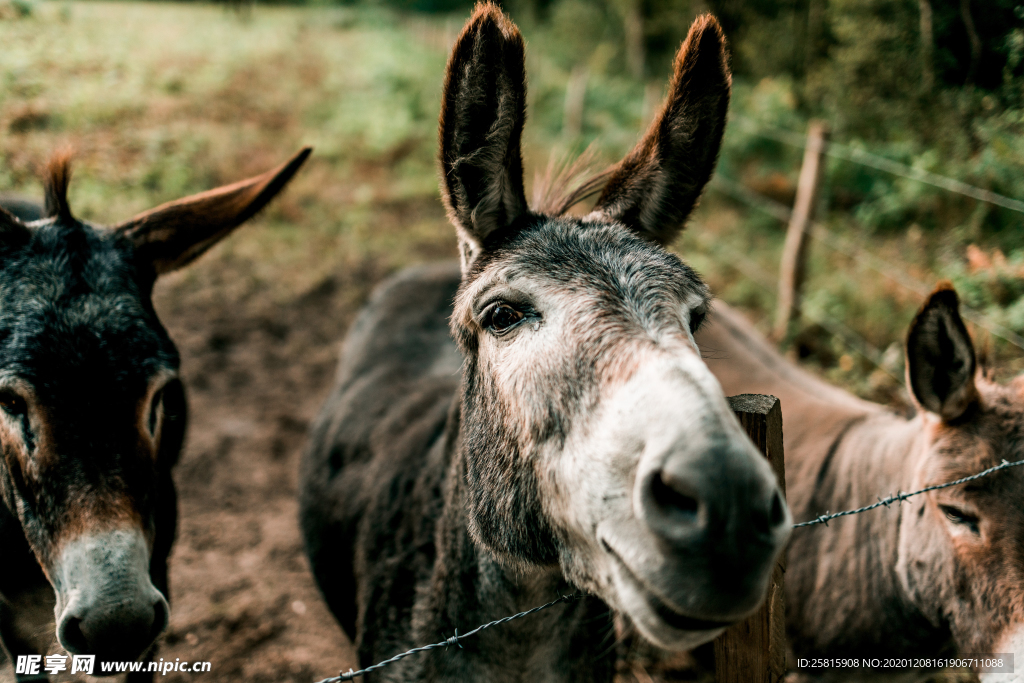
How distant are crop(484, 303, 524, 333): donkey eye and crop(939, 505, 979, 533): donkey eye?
2079 millimetres

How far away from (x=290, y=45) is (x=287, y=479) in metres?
14.5

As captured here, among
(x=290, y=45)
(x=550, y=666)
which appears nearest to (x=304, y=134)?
(x=290, y=45)

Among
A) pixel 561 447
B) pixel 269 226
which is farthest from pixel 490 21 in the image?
pixel 269 226

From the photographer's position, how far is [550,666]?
2.09 meters

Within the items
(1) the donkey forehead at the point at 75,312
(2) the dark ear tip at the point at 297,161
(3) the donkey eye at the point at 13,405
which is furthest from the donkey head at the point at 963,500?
(3) the donkey eye at the point at 13,405

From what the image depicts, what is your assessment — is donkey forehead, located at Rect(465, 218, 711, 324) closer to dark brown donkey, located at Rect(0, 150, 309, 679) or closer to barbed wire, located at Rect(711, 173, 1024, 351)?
dark brown donkey, located at Rect(0, 150, 309, 679)

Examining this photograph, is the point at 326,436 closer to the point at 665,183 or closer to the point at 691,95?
the point at 665,183

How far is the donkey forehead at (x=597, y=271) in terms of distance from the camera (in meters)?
1.61

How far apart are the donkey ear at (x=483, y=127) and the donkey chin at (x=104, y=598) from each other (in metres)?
1.57

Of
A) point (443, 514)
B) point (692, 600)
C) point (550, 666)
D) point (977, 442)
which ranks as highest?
point (692, 600)

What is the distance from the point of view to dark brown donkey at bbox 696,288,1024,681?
2.24 m

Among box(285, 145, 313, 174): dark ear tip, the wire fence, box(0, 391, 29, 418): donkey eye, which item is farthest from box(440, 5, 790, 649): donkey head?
box(0, 391, 29, 418): donkey eye

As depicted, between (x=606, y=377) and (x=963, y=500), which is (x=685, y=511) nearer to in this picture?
(x=606, y=377)

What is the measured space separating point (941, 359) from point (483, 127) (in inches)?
88.6
